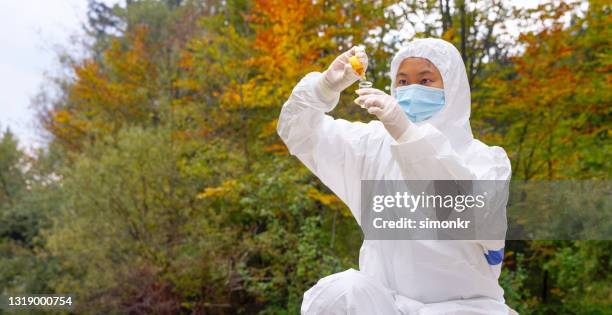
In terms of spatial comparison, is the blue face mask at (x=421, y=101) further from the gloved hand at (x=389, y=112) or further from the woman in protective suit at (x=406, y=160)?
the gloved hand at (x=389, y=112)

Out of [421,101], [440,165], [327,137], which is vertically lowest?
[440,165]

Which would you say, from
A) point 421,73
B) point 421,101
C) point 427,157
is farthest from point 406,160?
point 421,73

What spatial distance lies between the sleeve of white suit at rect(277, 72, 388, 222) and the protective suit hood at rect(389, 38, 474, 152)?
0.25m

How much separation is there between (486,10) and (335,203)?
274cm

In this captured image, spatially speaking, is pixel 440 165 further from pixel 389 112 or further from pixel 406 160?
pixel 389 112

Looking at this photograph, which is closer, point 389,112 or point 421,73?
point 389,112

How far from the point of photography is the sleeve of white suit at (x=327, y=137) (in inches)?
98.5

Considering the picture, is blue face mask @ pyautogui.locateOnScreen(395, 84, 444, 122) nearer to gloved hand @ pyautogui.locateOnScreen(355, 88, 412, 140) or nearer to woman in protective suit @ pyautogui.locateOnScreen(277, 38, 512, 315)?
woman in protective suit @ pyautogui.locateOnScreen(277, 38, 512, 315)

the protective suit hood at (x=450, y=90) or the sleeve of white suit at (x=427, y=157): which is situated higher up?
the protective suit hood at (x=450, y=90)

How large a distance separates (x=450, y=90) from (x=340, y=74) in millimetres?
396

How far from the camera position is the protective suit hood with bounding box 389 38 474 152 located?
2375 millimetres

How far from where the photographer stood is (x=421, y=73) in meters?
2.44

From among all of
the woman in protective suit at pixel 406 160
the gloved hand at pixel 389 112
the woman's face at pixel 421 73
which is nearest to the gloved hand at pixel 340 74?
the woman in protective suit at pixel 406 160

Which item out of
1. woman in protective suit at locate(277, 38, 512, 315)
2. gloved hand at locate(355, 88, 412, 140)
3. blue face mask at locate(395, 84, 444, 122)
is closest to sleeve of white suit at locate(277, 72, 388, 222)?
woman in protective suit at locate(277, 38, 512, 315)
